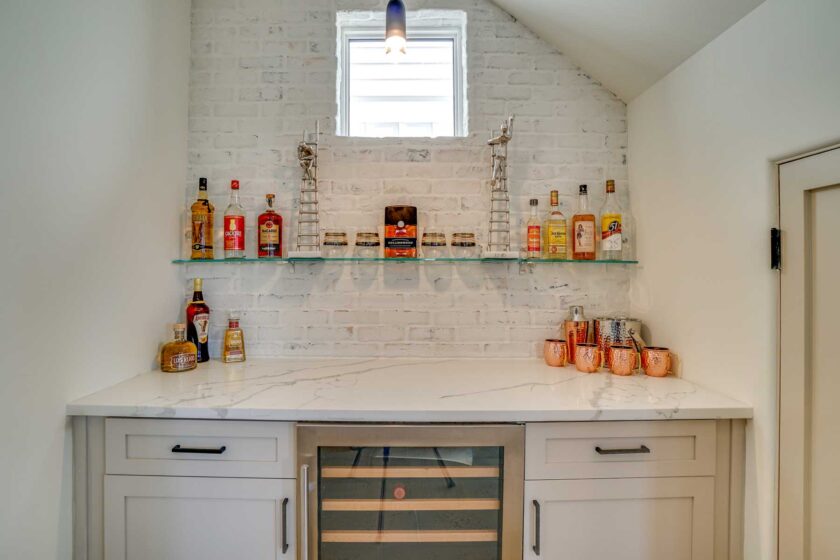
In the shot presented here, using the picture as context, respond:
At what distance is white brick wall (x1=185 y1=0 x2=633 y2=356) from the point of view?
174cm

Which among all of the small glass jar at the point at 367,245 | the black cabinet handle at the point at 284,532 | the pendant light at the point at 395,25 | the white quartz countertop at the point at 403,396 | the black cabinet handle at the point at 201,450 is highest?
→ the pendant light at the point at 395,25

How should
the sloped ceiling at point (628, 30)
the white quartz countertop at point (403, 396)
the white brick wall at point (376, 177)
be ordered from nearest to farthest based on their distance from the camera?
the white quartz countertop at point (403, 396) < the sloped ceiling at point (628, 30) < the white brick wall at point (376, 177)

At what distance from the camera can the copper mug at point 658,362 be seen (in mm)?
1421

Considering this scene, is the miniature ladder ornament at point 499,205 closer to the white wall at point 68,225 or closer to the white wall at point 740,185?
the white wall at point 740,185

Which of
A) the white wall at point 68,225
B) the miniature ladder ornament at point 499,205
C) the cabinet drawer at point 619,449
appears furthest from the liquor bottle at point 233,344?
the cabinet drawer at point 619,449

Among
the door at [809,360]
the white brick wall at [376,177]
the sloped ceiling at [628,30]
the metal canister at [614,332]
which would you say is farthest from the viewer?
the white brick wall at [376,177]

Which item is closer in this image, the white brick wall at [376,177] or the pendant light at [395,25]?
the pendant light at [395,25]

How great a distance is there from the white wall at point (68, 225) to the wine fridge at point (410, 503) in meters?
0.68

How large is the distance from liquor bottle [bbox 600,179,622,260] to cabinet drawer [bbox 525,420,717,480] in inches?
29.9

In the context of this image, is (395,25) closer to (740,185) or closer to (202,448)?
(740,185)

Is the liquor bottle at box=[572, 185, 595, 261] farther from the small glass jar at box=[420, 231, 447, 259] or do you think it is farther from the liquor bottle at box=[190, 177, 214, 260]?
the liquor bottle at box=[190, 177, 214, 260]

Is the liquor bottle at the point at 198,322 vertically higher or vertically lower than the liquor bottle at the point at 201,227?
lower

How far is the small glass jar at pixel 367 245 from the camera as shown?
64.7 inches

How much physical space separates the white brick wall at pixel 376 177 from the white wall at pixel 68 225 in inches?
10.2
